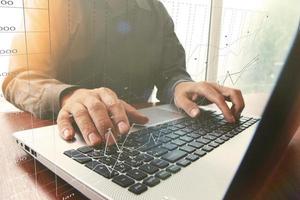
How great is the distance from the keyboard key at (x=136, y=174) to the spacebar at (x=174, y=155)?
0.03 meters

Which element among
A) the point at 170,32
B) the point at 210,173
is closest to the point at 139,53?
the point at 170,32

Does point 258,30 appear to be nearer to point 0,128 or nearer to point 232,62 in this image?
point 232,62

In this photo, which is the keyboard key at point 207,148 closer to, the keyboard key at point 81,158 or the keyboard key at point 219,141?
the keyboard key at point 219,141

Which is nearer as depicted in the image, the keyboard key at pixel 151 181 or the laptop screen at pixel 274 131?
the laptop screen at pixel 274 131

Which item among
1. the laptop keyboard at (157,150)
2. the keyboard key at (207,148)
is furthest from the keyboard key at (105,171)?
the keyboard key at (207,148)

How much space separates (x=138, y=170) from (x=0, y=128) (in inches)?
6.4

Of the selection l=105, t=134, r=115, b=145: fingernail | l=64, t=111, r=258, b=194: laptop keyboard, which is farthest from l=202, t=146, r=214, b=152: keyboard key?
l=105, t=134, r=115, b=145: fingernail

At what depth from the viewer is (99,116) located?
0.28 m

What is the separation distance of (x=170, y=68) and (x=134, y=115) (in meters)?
0.08

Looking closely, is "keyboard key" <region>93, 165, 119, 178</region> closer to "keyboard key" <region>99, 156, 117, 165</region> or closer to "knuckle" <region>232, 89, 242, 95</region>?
"keyboard key" <region>99, 156, 117, 165</region>

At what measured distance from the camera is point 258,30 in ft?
0.97

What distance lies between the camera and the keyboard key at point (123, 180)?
0.81 feet

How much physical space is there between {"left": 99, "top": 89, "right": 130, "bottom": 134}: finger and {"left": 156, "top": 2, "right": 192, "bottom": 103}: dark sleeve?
77 mm

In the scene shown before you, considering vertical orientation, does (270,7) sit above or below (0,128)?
above
